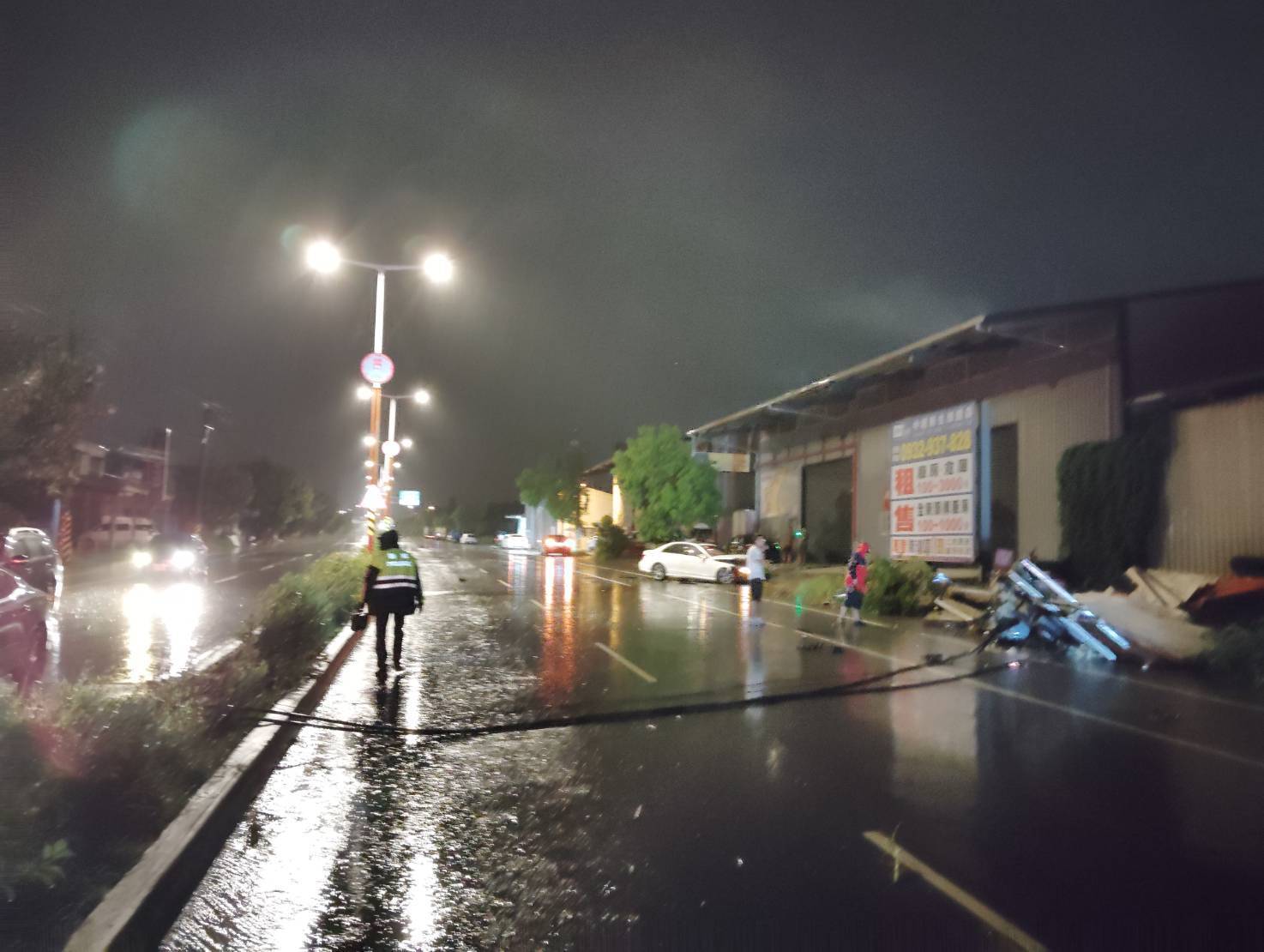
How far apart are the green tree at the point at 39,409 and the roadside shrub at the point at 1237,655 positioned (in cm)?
1401

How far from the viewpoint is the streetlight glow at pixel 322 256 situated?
60.5ft

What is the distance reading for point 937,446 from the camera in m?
25.5

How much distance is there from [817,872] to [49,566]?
689 inches

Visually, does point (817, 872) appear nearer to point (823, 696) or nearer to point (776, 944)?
point (776, 944)

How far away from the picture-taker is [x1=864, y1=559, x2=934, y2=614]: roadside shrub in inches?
845

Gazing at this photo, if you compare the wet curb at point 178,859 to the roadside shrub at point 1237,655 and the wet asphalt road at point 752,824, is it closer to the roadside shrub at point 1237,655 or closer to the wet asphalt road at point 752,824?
the wet asphalt road at point 752,824

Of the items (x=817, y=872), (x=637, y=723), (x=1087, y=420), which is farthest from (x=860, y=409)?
(x=817, y=872)

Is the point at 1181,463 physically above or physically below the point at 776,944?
above

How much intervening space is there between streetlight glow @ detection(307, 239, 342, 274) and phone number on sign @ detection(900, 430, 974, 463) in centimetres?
1525

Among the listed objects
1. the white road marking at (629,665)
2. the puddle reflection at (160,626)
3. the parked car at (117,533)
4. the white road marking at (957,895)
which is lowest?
the puddle reflection at (160,626)

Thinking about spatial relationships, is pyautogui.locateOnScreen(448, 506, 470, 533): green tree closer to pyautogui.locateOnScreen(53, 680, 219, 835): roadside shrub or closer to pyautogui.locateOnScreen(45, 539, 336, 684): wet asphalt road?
pyautogui.locateOnScreen(45, 539, 336, 684): wet asphalt road

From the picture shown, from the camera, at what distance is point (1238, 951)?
14.3 ft

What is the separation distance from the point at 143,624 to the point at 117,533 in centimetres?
4640

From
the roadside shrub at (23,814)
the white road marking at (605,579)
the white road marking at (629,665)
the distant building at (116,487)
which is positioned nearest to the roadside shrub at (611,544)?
the white road marking at (605,579)
